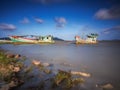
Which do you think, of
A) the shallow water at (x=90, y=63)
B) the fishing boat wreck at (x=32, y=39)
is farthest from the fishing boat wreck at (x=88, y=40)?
the shallow water at (x=90, y=63)

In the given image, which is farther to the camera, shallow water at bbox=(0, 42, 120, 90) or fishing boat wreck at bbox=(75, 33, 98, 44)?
fishing boat wreck at bbox=(75, 33, 98, 44)

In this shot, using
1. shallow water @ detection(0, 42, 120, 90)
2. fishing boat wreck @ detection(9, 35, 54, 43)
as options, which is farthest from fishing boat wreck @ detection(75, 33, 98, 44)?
shallow water @ detection(0, 42, 120, 90)

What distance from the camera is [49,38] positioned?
5138cm

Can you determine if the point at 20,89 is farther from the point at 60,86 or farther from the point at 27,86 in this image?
the point at 60,86

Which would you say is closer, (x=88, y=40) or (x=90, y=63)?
(x=90, y=63)

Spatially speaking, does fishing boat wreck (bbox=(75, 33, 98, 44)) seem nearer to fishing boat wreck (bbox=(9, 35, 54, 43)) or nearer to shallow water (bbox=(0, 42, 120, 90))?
fishing boat wreck (bbox=(9, 35, 54, 43))

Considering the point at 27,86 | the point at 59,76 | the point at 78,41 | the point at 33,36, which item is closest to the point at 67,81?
the point at 59,76

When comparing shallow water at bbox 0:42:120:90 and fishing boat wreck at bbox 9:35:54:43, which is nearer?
shallow water at bbox 0:42:120:90

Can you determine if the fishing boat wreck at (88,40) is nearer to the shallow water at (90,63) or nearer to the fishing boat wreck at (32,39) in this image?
the fishing boat wreck at (32,39)

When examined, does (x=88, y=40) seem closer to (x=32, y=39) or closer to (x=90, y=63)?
(x=32, y=39)

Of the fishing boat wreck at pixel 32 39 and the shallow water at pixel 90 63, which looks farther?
the fishing boat wreck at pixel 32 39

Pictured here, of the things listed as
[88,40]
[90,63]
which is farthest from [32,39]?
[90,63]

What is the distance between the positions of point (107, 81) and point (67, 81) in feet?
7.00

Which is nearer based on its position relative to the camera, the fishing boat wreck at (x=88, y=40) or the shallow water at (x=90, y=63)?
the shallow water at (x=90, y=63)
